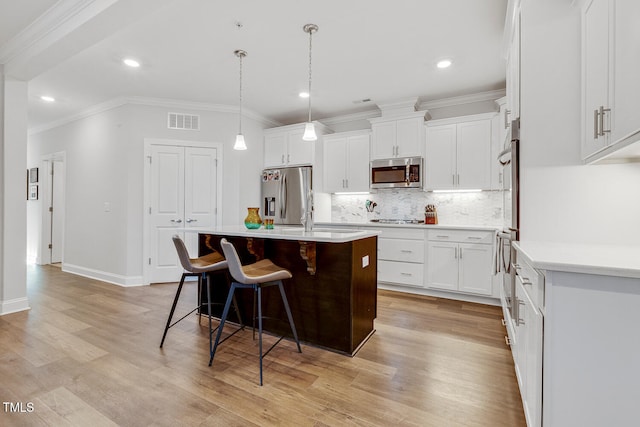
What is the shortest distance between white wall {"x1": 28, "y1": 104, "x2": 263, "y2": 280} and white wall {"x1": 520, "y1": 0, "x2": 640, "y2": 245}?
401 centimetres

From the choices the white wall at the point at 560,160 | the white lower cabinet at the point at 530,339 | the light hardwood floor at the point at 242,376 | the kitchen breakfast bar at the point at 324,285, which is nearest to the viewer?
A: the white lower cabinet at the point at 530,339

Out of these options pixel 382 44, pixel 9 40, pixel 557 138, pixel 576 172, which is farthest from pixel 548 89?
pixel 9 40

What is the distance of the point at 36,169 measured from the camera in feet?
20.5

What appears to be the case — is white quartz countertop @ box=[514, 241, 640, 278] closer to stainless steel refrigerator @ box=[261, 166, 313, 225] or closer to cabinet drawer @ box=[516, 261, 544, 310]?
cabinet drawer @ box=[516, 261, 544, 310]

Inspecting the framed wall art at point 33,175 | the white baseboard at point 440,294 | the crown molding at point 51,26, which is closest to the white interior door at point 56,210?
the framed wall art at point 33,175

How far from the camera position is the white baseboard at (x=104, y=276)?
4484mm

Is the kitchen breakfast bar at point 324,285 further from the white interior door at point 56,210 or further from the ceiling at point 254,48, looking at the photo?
the white interior door at point 56,210

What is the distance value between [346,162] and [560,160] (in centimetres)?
319

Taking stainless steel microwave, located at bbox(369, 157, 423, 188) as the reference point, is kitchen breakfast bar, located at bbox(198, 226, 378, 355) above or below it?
below

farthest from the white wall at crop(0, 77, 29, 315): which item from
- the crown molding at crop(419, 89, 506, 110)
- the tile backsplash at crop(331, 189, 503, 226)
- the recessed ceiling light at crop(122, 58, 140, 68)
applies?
the crown molding at crop(419, 89, 506, 110)

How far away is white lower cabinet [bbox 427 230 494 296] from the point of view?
12.0 ft

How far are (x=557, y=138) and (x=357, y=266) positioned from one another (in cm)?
157

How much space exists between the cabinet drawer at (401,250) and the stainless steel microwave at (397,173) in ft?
2.63

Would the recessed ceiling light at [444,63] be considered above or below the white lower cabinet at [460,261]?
above
